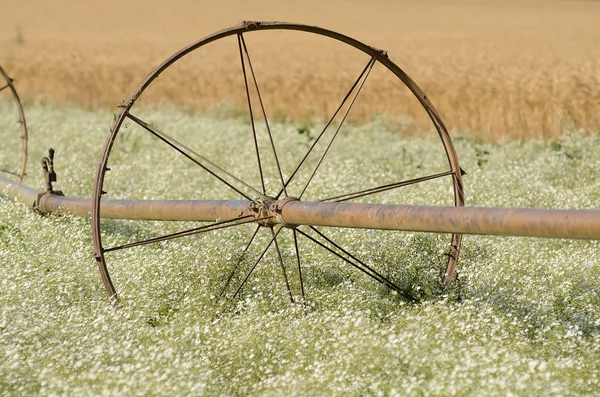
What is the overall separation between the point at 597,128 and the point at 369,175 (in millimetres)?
4782

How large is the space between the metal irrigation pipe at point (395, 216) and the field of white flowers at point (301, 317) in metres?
0.47

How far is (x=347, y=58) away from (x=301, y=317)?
18.0 metres

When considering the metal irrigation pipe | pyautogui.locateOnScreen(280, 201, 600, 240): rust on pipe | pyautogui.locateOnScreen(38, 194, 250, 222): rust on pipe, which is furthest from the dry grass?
pyautogui.locateOnScreen(280, 201, 600, 240): rust on pipe

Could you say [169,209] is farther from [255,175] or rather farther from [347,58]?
[347,58]

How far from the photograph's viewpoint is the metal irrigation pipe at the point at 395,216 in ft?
16.8

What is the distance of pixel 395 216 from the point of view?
592cm

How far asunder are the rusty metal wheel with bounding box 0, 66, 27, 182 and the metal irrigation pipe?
3.20m

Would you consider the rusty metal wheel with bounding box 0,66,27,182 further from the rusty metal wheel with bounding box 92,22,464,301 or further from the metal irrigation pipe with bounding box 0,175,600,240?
the metal irrigation pipe with bounding box 0,175,600,240

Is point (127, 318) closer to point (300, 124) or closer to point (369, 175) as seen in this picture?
point (369, 175)

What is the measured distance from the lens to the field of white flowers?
5156 mm

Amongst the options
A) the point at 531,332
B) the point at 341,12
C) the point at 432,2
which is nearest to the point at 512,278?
the point at 531,332

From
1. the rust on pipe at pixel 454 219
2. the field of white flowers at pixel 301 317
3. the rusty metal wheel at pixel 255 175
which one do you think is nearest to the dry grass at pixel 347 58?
the rusty metal wheel at pixel 255 175

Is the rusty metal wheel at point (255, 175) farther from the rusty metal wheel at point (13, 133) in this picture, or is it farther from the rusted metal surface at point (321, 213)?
the rusty metal wheel at point (13, 133)

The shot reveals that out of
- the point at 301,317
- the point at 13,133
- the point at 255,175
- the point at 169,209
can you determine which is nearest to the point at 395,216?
the point at 301,317
